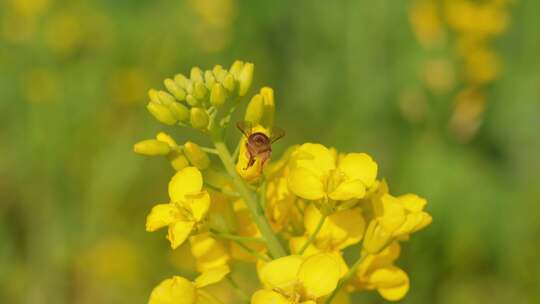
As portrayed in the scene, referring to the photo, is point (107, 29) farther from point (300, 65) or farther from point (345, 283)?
point (345, 283)

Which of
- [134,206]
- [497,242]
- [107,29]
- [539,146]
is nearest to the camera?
[497,242]

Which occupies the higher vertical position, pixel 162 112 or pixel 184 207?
pixel 162 112

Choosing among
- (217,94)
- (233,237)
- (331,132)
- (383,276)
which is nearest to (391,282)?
(383,276)

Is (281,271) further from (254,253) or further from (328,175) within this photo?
(328,175)

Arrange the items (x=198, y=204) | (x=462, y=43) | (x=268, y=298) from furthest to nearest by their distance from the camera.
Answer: (x=462, y=43) < (x=198, y=204) < (x=268, y=298)

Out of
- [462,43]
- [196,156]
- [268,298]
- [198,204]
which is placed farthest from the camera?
[462,43]

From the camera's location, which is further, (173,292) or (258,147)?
(258,147)

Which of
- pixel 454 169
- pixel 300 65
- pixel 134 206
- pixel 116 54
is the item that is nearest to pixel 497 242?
pixel 454 169
